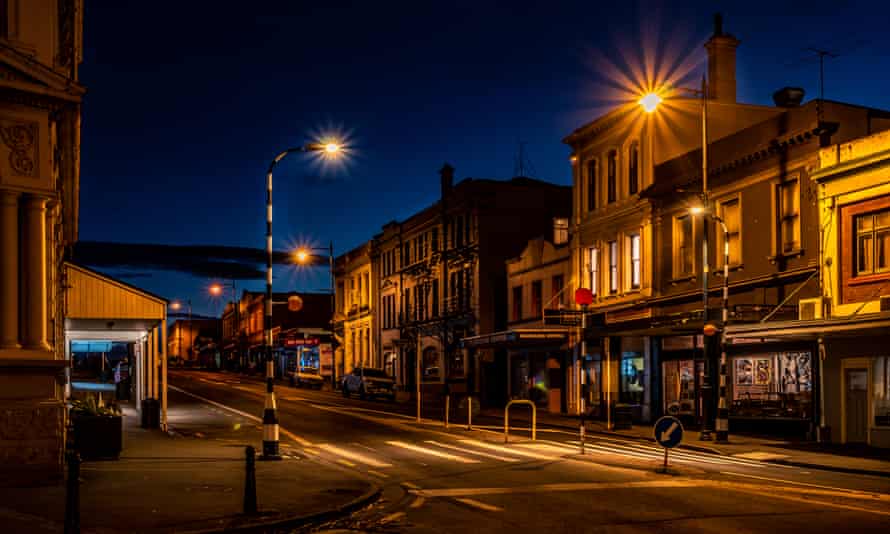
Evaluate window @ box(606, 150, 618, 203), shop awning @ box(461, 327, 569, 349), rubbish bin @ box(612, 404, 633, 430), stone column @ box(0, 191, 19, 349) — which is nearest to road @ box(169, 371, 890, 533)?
rubbish bin @ box(612, 404, 633, 430)

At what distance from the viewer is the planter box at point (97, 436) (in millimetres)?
19141

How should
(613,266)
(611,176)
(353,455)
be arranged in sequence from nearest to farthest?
(353,455) → (613,266) → (611,176)

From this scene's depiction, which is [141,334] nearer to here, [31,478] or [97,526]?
[31,478]

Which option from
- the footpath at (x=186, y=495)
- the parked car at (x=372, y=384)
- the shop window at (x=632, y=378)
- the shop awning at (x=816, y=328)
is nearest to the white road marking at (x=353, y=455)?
the footpath at (x=186, y=495)

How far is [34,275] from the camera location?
51.9 ft

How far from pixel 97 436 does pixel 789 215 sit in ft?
63.8

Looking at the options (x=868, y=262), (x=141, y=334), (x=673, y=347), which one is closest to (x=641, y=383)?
(x=673, y=347)

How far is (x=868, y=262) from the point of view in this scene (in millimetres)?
25156

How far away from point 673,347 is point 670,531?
2383 centimetres

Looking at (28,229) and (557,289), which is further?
(557,289)

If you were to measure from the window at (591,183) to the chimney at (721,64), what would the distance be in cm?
582

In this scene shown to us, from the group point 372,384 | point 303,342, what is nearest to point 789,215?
point 372,384

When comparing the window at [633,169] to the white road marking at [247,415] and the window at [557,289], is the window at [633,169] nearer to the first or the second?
the window at [557,289]

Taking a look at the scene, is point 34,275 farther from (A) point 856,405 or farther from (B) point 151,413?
Answer: (A) point 856,405
